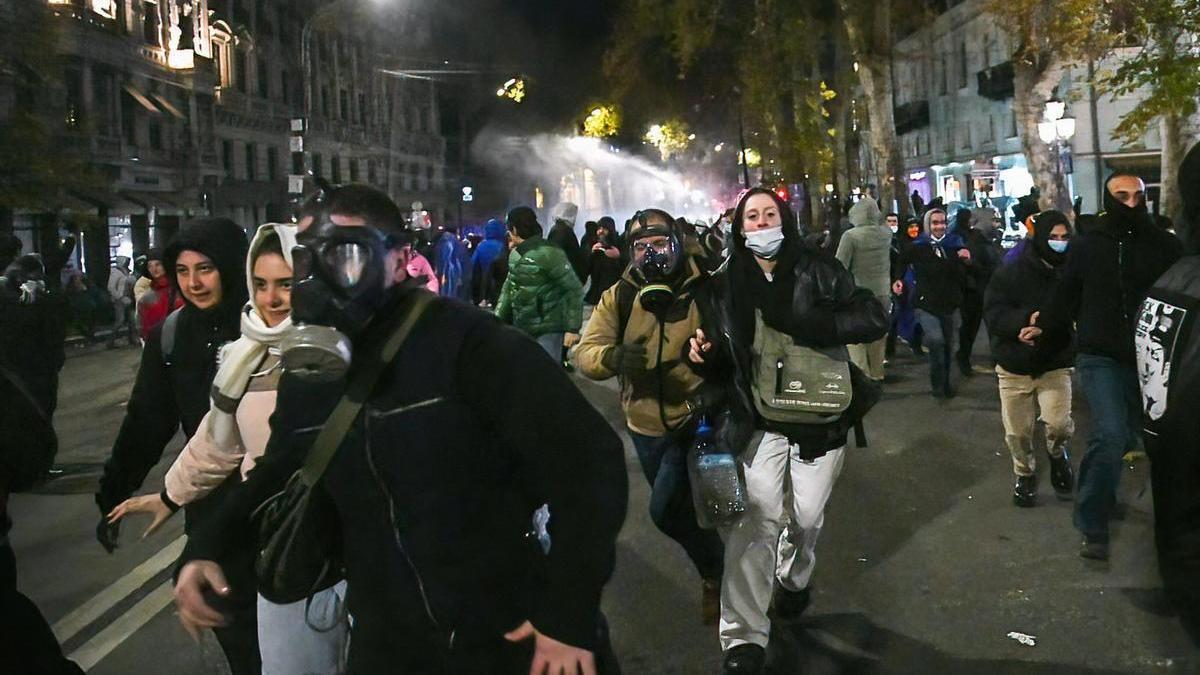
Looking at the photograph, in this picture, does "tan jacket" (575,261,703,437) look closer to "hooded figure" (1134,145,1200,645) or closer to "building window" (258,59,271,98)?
"hooded figure" (1134,145,1200,645)

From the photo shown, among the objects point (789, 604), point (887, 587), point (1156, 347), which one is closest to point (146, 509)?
point (789, 604)

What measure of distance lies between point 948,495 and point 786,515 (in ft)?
9.58

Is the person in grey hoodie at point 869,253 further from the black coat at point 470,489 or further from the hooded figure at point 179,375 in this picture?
the black coat at point 470,489

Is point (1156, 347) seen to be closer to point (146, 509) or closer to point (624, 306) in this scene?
point (624, 306)

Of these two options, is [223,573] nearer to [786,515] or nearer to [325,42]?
[786,515]

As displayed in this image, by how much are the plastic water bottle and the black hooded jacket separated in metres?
1.81

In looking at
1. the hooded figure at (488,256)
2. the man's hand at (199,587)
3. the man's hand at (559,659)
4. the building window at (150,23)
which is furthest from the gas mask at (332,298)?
the building window at (150,23)

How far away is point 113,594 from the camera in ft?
19.9

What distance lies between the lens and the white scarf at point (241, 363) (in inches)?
125

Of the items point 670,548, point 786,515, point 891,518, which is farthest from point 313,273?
point 891,518

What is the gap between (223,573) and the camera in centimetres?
258

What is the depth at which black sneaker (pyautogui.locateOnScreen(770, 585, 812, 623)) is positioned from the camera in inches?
203

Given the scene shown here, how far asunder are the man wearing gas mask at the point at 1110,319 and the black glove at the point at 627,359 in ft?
7.39

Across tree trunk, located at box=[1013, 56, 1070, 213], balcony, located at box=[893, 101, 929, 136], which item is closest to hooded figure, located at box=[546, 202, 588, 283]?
tree trunk, located at box=[1013, 56, 1070, 213]
